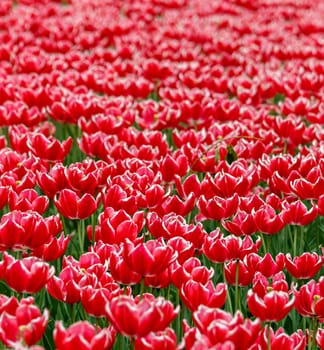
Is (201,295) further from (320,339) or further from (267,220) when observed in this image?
(267,220)

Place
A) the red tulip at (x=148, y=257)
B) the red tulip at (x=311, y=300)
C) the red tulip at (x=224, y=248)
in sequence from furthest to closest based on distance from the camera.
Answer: the red tulip at (x=224, y=248), the red tulip at (x=311, y=300), the red tulip at (x=148, y=257)

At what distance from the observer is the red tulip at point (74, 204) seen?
3239mm

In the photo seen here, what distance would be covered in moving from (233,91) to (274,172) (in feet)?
9.49

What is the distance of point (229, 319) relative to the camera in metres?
2.18

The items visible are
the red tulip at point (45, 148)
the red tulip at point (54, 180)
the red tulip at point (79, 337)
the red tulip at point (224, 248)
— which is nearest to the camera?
the red tulip at point (79, 337)

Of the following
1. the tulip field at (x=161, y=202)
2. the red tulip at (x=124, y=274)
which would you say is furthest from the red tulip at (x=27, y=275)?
the red tulip at (x=124, y=274)

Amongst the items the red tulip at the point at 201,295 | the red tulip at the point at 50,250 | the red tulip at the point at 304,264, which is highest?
the red tulip at the point at 201,295

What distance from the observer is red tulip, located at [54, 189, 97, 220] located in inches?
128

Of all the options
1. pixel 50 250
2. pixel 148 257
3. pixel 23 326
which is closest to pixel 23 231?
pixel 50 250

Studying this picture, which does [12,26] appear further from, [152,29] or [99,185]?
[99,185]

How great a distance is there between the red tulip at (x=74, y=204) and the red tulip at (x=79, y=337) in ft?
3.96

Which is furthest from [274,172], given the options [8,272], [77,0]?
[77,0]

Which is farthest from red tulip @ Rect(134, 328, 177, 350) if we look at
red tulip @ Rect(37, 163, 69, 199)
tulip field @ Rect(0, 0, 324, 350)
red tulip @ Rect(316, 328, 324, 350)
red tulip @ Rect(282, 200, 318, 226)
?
red tulip @ Rect(37, 163, 69, 199)

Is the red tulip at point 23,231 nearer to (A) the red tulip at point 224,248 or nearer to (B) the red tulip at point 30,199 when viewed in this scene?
(B) the red tulip at point 30,199
